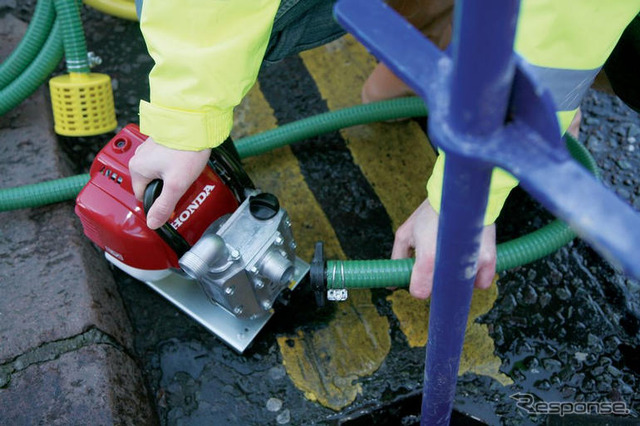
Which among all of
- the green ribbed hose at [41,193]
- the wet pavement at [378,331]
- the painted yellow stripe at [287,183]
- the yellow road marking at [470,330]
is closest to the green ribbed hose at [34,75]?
the wet pavement at [378,331]

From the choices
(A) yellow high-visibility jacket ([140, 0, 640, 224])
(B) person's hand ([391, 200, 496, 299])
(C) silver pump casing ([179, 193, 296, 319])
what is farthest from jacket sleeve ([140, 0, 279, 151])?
(B) person's hand ([391, 200, 496, 299])

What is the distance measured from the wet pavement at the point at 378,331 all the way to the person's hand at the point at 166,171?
0.57 m

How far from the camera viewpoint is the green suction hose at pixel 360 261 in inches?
62.4

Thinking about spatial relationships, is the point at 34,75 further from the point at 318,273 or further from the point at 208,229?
the point at 318,273

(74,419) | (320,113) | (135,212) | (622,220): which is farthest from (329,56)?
(622,220)

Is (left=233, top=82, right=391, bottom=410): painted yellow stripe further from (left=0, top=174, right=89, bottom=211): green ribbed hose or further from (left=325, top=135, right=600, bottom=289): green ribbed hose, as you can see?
(left=0, top=174, right=89, bottom=211): green ribbed hose

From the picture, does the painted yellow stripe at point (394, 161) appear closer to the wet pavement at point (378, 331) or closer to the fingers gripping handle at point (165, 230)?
the wet pavement at point (378, 331)

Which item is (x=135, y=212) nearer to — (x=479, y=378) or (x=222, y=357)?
(x=222, y=357)

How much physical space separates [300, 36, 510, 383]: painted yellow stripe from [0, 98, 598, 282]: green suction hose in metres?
0.15

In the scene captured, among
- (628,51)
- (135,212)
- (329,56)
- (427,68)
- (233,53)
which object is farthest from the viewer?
(329,56)

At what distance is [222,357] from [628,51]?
1.45 meters

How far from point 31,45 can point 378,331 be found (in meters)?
1.58

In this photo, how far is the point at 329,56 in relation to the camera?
271cm

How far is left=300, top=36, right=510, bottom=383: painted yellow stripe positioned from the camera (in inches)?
75.3
